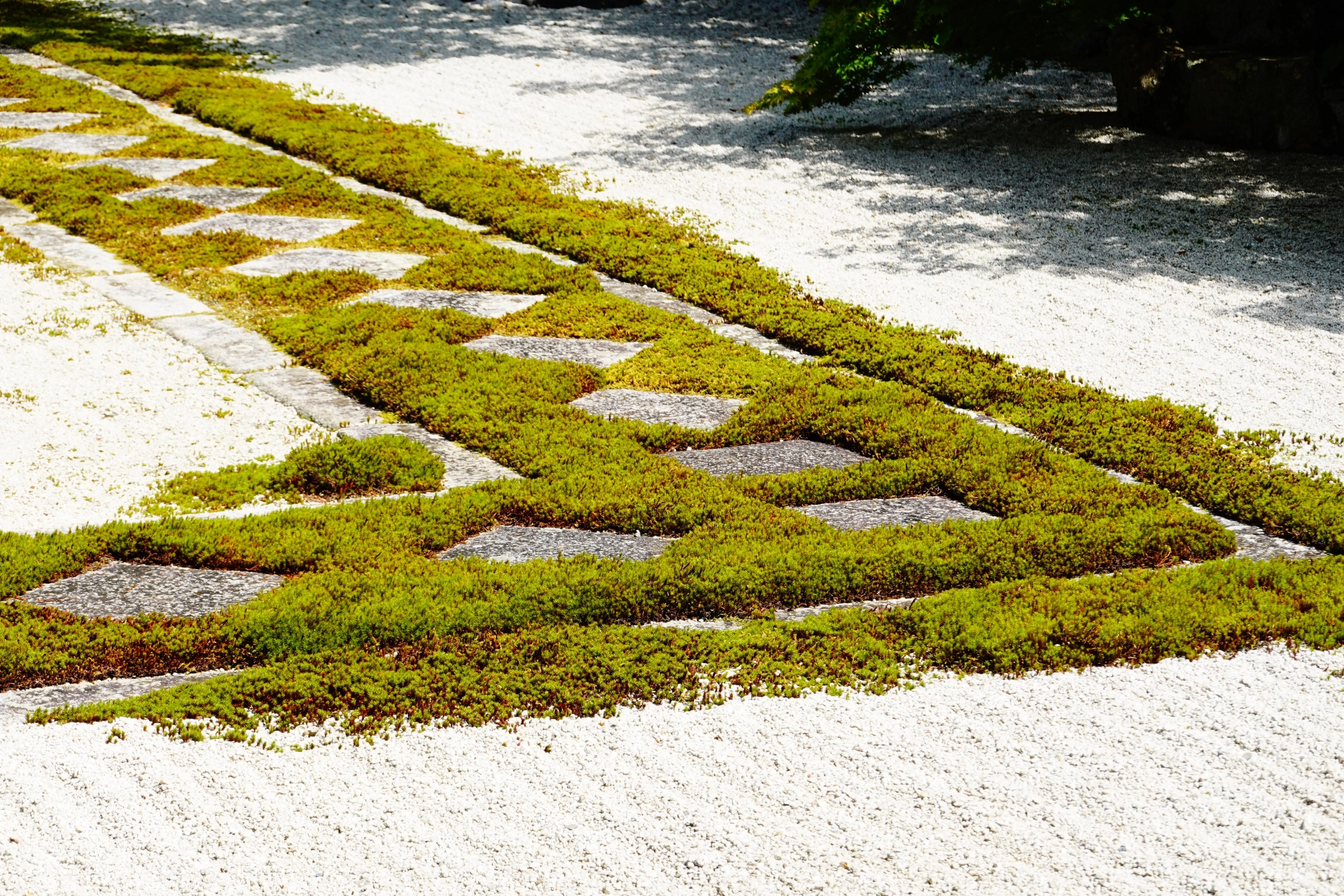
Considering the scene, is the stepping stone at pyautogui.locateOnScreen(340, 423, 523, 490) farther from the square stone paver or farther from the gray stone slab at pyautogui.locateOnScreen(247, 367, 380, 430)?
the square stone paver

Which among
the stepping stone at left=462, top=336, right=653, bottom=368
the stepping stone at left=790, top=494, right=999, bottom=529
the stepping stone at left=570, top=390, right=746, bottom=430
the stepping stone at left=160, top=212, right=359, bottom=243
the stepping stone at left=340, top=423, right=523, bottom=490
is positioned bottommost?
the stepping stone at left=790, top=494, right=999, bottom=529

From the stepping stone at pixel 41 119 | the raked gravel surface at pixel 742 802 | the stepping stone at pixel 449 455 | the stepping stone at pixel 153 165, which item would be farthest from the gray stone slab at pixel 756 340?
the stepping stone at pixel 41 119

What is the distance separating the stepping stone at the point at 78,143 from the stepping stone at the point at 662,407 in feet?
17.3

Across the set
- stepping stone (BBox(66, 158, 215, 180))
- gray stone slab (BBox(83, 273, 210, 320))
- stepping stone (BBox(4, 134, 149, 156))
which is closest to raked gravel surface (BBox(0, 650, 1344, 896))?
gray stone slab (BBox(83, 273, 210, 320))

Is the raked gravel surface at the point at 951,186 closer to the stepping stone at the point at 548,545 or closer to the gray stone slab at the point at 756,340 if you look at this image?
the gray stone slab at the point at 756,340

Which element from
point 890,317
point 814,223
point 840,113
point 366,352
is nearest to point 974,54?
point 840,113

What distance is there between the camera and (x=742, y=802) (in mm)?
2662

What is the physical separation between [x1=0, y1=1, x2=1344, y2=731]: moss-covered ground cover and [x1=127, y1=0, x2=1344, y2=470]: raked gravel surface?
59cm

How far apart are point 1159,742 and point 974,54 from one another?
7.54 meters

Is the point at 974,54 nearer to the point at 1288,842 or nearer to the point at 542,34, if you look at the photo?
the point at 542,34

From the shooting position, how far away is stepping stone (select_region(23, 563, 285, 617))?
3.31 meters

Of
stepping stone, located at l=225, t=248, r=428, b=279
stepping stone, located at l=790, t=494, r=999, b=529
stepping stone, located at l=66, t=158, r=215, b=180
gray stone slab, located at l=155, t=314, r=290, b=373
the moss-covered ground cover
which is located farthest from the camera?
stepping stone, located at l=66, t=158, r=215, b=180

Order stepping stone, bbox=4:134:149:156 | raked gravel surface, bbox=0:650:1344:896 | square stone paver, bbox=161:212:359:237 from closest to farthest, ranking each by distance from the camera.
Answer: raked gravel surface, bbox=0:650:1344:896 → square stone paver, bbox=161:212:359:237 → stepping stone, bbox=4:134:149:156

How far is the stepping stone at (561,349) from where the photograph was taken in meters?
5.23
